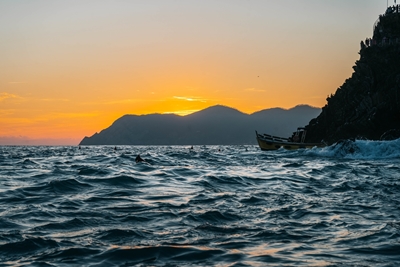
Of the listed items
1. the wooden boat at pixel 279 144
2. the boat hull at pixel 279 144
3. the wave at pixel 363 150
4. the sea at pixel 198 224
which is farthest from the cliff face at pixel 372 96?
the sea at pixel 198 224

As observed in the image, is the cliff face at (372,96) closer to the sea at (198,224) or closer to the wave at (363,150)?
the wave at (363,150)

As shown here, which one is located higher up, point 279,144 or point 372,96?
point 372,96

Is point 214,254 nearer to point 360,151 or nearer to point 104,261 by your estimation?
point 104,261

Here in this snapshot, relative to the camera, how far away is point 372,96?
6912 cm

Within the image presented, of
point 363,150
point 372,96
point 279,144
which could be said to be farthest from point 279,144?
point 363,150

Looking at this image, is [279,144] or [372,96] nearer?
[279,144]

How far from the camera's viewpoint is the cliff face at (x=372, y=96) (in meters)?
64.7

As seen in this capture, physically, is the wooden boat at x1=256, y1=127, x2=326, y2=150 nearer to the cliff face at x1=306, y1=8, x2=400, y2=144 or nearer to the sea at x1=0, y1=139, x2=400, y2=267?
the cliff face at x1=306, y1=8, x2=400, y2=144

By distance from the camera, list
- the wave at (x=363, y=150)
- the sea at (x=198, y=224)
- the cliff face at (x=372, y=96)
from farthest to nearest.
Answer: the cliff face at (x=372, y=96), the wave at (x=363, y=150), the sea at (x=198, y=224)

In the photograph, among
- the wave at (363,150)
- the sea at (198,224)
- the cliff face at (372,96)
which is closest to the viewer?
the sea at (198,224)

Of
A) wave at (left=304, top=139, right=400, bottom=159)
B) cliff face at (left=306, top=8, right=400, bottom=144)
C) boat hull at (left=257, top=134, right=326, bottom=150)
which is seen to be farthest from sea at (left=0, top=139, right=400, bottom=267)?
cliff face at (left=306, top=8, right=400, bottom=144)

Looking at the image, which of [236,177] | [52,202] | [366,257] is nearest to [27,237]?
[52,202]

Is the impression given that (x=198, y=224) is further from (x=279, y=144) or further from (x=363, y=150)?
(x=279, y=144)

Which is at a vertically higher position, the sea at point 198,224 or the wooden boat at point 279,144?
Result: the wooden boat at point 279,144
